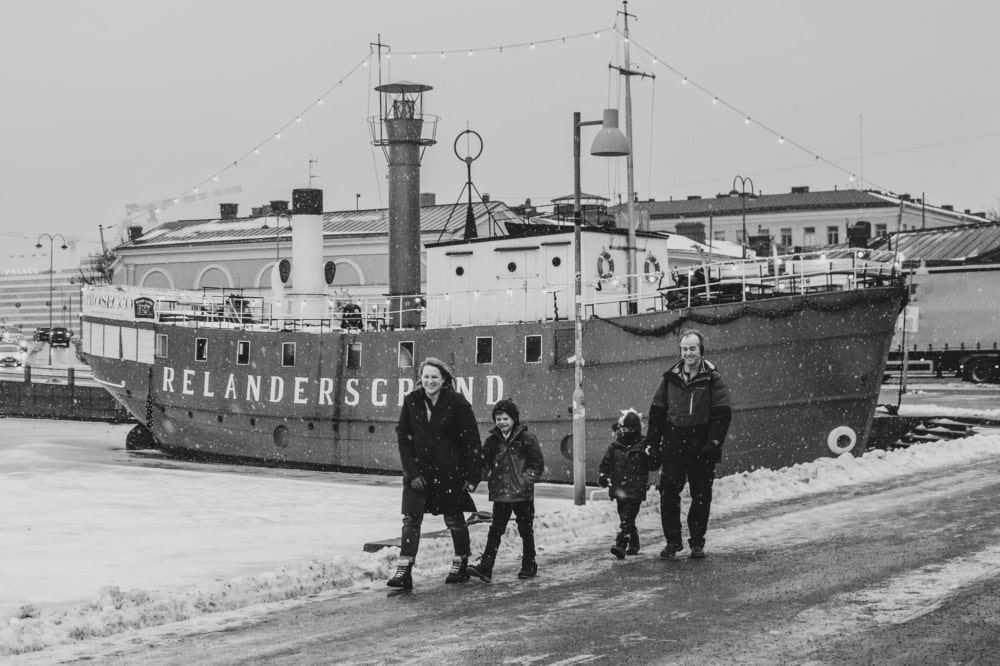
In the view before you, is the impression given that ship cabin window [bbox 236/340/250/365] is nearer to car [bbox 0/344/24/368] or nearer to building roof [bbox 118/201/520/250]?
building roof [bbox 118/201/520/250]

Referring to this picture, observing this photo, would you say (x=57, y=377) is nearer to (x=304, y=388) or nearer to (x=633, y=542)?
(x=304, y=388)

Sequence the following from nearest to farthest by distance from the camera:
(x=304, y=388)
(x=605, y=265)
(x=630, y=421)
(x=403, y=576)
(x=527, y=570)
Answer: (x=403, y=576), (x=527, y=570), (x=630, y=421), (x=605, y=265), (x=304, y=388)

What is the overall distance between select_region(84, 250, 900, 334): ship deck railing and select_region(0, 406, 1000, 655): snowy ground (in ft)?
10.9

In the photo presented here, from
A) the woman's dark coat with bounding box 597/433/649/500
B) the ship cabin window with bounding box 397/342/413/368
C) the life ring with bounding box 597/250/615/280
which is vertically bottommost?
the woman's dark coat with bounding box 597/433/649/500

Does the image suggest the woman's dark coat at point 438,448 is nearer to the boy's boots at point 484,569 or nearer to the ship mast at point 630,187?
the boy's boots at point 484,569

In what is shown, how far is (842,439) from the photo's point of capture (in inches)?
797

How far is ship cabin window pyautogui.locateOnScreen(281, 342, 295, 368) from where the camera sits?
2784 cm

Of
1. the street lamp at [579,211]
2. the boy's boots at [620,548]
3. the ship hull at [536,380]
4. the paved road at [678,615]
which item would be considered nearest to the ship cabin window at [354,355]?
the ship hull at [536,380]

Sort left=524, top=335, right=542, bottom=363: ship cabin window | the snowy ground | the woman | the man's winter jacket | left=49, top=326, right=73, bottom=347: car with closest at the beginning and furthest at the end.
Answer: the snowy ground, the woman, the man's winter jacket, left=524, top=335, right=542, bottom=363: ship cabin window, left=49, top=326, right=73, bottom=347: car

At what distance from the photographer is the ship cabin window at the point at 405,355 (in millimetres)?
25742

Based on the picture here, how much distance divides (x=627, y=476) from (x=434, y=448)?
2.18 m

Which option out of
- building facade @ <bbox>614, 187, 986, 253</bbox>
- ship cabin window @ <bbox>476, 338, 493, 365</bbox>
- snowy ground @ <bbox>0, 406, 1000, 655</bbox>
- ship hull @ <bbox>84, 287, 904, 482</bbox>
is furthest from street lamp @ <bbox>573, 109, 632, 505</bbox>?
building facade @ <bbox>614, 187, 986, 253</bbox>

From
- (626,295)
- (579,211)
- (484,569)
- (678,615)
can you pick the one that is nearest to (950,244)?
(626,295)

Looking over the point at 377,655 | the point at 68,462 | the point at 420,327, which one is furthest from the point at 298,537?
the point at 68,462
